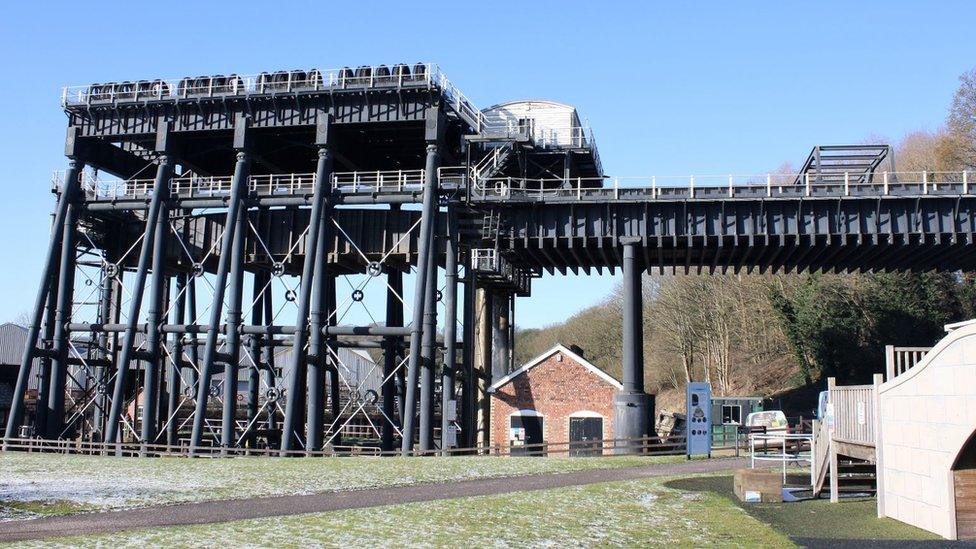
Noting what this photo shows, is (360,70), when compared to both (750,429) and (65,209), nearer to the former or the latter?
(65,209)

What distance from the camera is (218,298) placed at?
135 ft

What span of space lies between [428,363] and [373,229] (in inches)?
316

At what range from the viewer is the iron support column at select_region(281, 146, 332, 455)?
39.5 meters

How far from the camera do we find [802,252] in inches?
1641

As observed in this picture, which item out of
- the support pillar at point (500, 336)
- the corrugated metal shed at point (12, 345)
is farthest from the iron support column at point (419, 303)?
the corrugated metal shed at point (12, 345)

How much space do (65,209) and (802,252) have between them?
34.7 meters

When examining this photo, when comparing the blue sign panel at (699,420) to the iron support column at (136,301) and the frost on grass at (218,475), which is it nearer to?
the frost on grass at (218,475)

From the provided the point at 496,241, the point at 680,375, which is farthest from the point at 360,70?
the point at 680,375

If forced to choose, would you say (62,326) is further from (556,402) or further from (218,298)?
(556,402)

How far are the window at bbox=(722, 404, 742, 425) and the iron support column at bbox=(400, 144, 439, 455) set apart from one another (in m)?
22.2

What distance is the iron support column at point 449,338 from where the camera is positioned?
38719 mm

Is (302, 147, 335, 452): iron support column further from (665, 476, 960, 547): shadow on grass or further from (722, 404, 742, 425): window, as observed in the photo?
(722, 404, 742, 425): window

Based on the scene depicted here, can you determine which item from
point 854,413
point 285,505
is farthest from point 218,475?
point 854,413

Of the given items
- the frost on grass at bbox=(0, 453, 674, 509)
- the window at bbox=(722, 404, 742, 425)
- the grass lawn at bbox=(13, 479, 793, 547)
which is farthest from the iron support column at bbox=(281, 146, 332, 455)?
the window at bbox=(722, 404, 742, 425)
